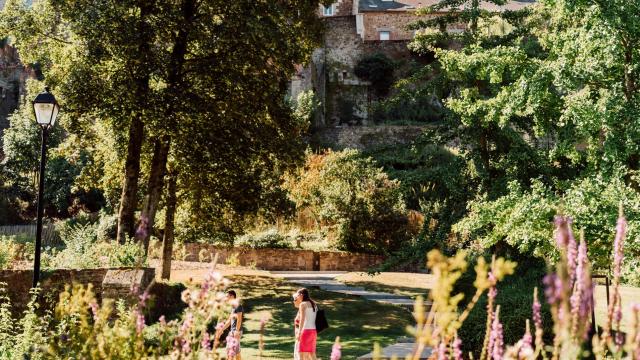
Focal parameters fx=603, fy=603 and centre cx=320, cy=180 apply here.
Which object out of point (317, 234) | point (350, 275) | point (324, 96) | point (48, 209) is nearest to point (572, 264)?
point (350, 275)

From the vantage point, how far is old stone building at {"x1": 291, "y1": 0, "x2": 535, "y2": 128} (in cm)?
4634

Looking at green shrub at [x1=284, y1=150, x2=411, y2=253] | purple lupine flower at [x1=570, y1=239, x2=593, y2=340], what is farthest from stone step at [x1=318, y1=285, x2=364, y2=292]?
purple lupine flower at [x1=570, y1=239, x2=593, y2=340]

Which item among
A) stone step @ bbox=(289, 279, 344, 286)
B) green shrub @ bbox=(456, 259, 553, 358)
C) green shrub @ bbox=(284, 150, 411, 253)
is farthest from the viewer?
green shrub @ bbox=(284, 150, 411, 253)

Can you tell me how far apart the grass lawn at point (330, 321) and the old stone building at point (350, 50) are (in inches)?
Answer: 970

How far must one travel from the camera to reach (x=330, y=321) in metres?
15.0

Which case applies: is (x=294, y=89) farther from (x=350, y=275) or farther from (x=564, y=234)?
(x=564, y=234)

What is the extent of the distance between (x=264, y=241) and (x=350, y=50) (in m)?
25.1

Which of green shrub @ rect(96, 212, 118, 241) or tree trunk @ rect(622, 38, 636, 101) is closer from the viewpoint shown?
tree trunk @ rect(622, 38, 636, 101)

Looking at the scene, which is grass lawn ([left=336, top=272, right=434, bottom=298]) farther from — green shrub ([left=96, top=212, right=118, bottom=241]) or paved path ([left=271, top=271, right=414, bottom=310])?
green shrub ([left=96, top=212, right=118, bottom=241])

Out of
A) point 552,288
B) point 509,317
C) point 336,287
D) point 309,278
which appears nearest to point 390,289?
point 336,287

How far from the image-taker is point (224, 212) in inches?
785

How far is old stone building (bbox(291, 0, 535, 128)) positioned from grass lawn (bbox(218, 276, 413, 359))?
24.6 m

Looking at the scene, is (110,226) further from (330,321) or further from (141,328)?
(141,328)

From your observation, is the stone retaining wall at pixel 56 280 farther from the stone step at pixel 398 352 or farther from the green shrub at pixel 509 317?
the green shrub at pixel 509 317
